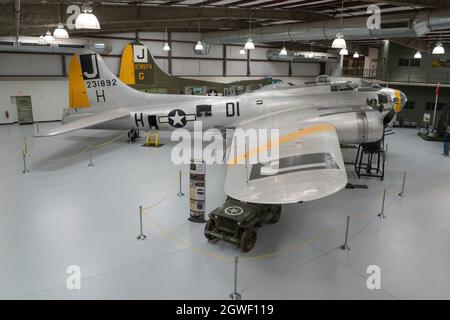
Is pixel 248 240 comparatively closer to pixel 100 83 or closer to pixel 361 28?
pixel 100 83

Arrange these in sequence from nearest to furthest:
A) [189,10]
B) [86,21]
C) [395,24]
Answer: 1. [86,21]
2. [395,24]
3. [189,10]

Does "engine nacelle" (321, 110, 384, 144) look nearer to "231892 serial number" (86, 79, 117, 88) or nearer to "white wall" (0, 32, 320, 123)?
"231892 serial number" (86, 79, 117, 88)

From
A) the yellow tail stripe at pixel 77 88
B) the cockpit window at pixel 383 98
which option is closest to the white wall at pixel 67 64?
the yellow tail stripe at pixel 77 88

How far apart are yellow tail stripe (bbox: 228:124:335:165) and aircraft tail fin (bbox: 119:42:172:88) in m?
15.9

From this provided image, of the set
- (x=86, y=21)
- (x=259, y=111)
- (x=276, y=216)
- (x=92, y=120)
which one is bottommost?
(x=276, y=216)

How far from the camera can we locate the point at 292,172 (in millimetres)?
6051

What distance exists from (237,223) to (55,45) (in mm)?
19219

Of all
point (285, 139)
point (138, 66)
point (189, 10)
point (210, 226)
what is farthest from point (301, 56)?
point (210, 226)

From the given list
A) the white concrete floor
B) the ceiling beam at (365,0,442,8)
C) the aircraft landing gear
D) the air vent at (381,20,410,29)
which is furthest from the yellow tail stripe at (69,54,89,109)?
the air vent at (381,20,410,29)

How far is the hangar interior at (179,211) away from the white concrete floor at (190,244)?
33 millimetres

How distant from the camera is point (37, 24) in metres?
13.2

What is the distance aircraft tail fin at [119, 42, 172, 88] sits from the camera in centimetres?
2267
